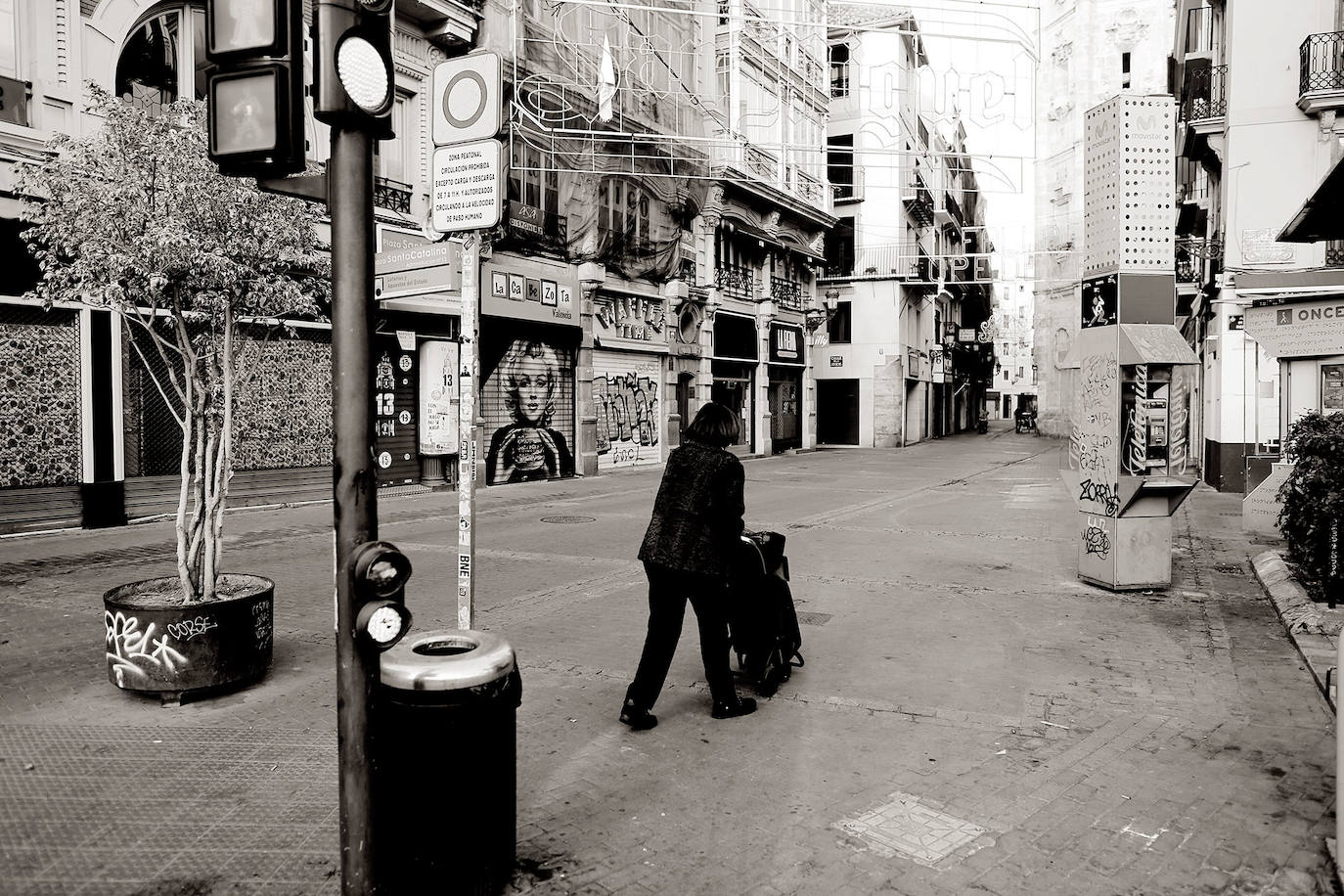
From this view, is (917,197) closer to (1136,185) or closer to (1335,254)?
(1335,254)

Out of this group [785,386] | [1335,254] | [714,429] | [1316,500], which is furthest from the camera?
[785,386]

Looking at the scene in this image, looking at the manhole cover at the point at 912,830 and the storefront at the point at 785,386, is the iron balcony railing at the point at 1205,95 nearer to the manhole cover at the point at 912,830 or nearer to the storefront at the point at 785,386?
the storefront at the point at 785,386

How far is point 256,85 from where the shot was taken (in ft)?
9.02

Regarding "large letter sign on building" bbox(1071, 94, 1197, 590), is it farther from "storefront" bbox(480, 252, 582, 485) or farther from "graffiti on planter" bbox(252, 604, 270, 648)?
"storefront" bbox(480, 252, 582, 485)

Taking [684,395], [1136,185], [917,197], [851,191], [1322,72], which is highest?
[851,191]

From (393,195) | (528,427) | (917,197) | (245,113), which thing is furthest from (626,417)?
(917,197)

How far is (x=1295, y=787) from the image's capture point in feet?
13.6

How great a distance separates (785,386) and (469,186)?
3053cm

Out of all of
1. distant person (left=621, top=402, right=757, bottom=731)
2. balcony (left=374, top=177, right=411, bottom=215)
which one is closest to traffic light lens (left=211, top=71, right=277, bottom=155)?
distant person (left=621, top=402, right=757, bottom=731)

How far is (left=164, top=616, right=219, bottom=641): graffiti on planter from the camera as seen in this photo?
5.05 metres

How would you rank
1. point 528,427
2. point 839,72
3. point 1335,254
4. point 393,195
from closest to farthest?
1. point 1335,254
2. point 393,195
3. point 528,427
4. point 839,72

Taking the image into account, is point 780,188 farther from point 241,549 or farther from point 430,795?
point 430,795

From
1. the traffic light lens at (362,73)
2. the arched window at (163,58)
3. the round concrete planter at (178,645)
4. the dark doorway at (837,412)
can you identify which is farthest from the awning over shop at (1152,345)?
the dark doorway at (837,412)

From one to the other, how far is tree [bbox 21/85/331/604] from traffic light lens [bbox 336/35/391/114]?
2.88 metres
